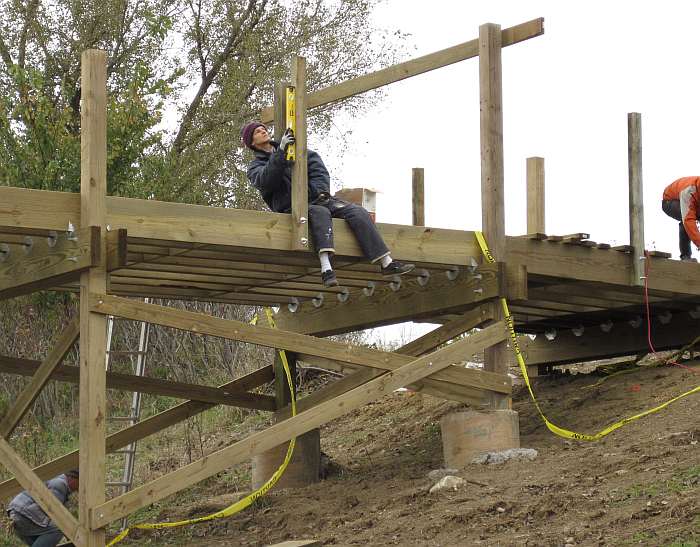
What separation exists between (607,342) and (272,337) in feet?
18.6

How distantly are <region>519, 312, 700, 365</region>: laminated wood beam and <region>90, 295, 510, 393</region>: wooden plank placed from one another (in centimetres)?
341

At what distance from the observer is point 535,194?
12219 millimetres

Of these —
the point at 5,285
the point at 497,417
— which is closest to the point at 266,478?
the point at 497,417

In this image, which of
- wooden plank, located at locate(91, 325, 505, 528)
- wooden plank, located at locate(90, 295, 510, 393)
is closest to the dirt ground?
wooden plank, located at locate(90, 295, 510, 393)

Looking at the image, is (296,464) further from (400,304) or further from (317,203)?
(317,203)

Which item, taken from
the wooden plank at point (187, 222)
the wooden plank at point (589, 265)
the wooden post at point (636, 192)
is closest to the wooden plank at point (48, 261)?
the wooden plank at point (187, 222)

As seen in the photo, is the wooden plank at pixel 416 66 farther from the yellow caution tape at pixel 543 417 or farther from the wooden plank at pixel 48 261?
the wooden plank at pixel 48 261

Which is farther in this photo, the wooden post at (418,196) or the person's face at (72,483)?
the wooden post at (418,196)

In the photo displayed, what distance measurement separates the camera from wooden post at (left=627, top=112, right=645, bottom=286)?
11.8m

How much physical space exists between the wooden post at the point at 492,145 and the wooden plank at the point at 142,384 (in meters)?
2.83

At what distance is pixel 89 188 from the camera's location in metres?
8.80

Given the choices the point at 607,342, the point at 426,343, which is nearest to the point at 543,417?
the point at 426,343

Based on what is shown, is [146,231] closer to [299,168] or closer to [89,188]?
[89,188]

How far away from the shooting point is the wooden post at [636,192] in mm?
11766
